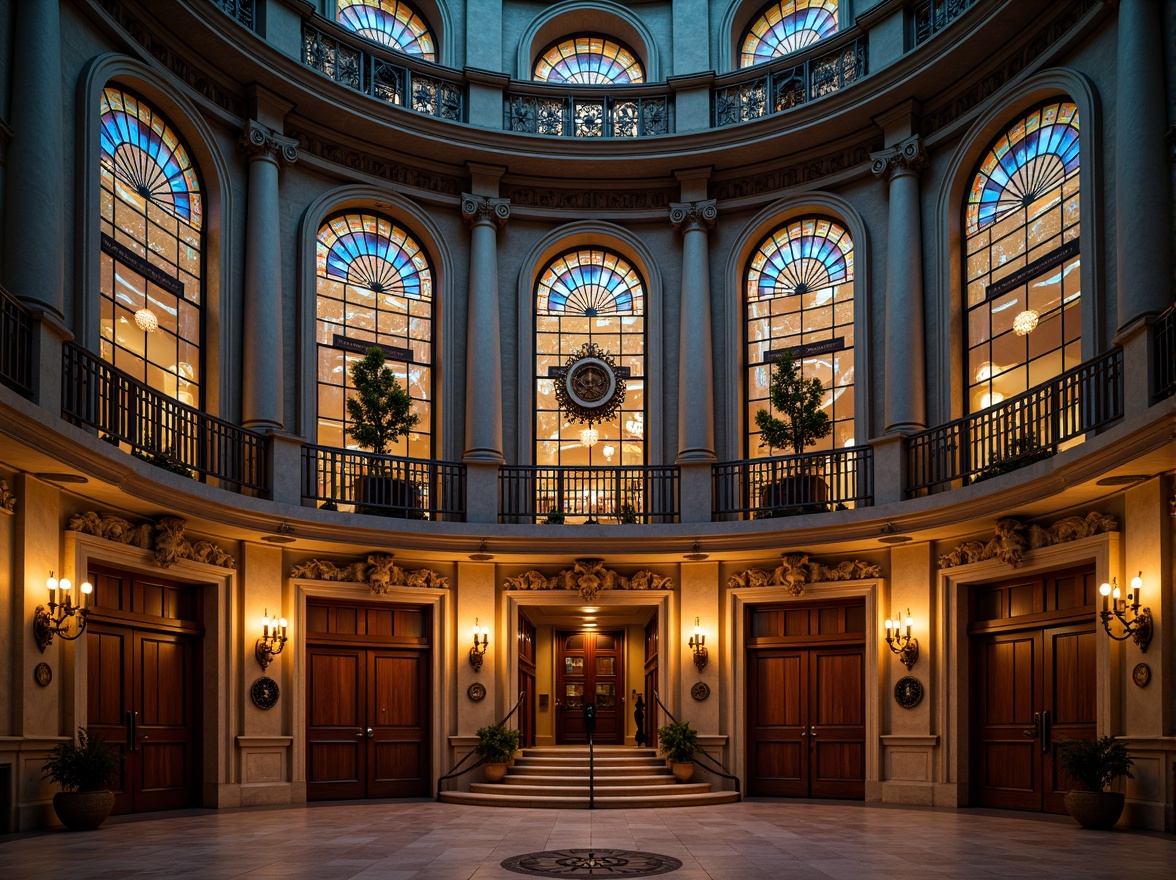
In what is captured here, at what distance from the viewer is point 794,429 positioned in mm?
15766

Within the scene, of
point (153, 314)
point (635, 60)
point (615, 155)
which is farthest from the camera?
point (635, 60)

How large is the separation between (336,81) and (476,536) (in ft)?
22.3

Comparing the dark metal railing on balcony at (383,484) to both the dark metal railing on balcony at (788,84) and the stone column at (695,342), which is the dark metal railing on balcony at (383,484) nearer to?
the stone column at (695,342)

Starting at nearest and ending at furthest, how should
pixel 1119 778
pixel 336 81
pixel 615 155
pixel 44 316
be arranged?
pixel 44 316 → pixel 1119 778 → pixel 336 81 → pixel 615 155

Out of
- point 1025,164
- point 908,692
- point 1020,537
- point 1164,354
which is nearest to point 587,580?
point 908,692

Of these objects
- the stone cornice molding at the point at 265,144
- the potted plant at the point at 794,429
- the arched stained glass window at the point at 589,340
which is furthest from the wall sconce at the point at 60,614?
the potted plant at the point at 794,429

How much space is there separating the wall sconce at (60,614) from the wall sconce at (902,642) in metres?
9.74

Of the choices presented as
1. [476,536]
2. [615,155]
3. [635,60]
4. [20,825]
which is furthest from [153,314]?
[635,60]

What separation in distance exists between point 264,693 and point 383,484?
3146 millimetres

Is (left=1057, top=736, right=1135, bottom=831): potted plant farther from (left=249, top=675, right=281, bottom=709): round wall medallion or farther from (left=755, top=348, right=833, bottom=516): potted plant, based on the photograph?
(left=249, top=675, right=281, bottom=709): round wall medallion

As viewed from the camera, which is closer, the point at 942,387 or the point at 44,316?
the point at 44,316

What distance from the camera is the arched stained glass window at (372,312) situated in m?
16.5

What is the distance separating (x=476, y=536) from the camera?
1567 centimetres

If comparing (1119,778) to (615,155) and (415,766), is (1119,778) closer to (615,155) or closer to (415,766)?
(415,766)
